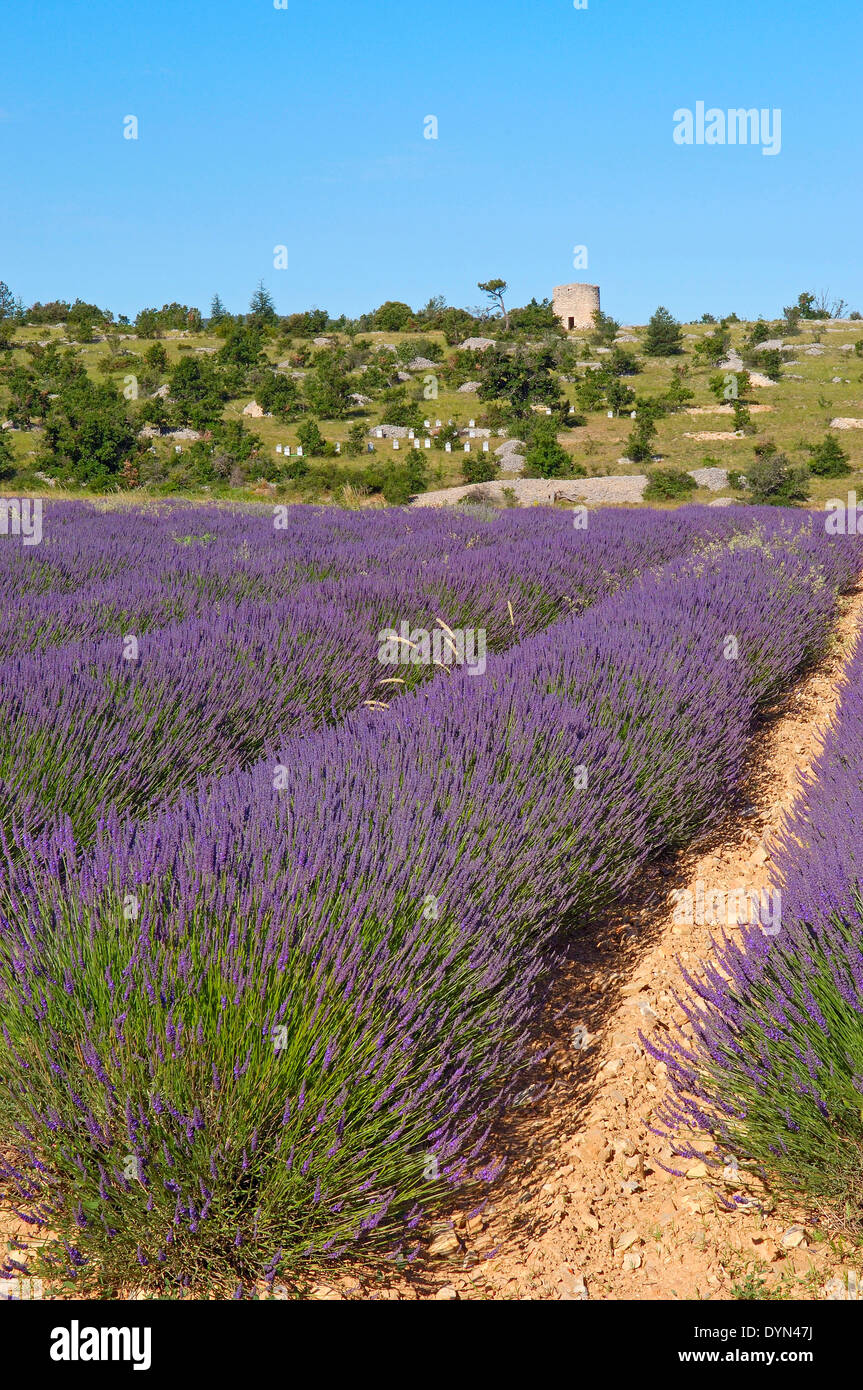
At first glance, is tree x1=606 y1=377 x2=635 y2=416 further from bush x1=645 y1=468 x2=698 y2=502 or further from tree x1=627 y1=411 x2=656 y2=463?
bush x1=645 y1=468 x2=698 y2=502

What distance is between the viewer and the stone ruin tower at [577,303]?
58500mm

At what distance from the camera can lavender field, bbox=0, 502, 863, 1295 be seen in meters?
1.55

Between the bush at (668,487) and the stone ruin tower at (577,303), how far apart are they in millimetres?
41188

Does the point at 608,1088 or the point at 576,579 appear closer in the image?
the point at 608,1088

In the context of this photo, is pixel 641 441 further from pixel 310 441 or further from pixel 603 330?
pixel 603 330

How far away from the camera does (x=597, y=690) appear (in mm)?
3715

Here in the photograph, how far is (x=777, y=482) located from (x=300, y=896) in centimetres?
2103

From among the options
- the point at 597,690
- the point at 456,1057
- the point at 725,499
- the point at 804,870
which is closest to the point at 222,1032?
the point at 456,1057

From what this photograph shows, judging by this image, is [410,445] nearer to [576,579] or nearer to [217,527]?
[217,527]

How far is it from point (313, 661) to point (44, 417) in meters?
28.5

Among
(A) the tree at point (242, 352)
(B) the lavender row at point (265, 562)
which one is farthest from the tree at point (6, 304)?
(B) the lavender row at point (265, 562)

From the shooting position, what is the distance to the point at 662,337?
136 feet

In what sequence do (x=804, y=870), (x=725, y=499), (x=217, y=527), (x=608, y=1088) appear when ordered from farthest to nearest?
(x=725, y=499) < (x=217, y=527) < (x=608, y=1088) < (x=804, y=870)

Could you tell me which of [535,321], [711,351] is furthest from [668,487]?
[535,321]
